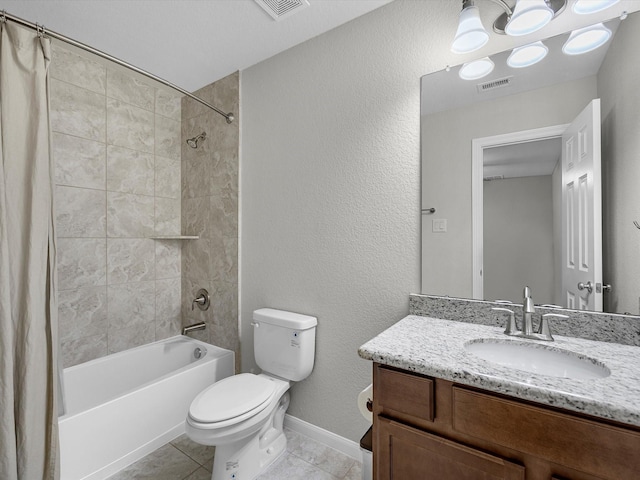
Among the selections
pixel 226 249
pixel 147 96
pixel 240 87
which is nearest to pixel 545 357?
pixel 226 249

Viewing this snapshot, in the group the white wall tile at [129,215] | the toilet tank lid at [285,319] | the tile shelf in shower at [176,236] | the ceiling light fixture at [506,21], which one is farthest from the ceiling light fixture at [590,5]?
the white wall tile at [129,215]

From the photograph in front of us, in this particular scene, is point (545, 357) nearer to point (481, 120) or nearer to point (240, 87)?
point (481, 120)

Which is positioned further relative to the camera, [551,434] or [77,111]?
[77,111]

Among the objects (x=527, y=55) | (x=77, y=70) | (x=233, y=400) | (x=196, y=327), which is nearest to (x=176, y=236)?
(x=196, y=327)

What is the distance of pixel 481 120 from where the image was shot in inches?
53.7

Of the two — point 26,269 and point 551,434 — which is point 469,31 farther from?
point 26,269

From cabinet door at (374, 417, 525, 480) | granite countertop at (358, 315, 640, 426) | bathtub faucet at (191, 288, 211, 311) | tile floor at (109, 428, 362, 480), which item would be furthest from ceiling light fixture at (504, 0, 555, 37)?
bathtub faucet at (191, 288, 211, 311)

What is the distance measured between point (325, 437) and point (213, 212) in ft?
5.55

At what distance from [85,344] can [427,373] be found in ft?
7.24

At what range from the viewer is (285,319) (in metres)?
1.77

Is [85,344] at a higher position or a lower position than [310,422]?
higher

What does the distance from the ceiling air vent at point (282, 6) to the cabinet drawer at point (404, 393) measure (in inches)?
68.0

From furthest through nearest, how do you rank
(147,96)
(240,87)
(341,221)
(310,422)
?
(147,96) < (240,87) < (310,422) < (341,221)

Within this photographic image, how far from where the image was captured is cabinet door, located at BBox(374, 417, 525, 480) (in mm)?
806
